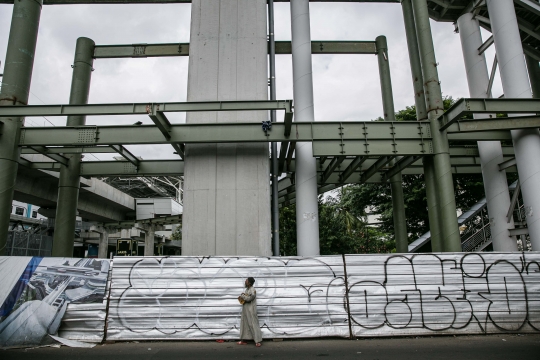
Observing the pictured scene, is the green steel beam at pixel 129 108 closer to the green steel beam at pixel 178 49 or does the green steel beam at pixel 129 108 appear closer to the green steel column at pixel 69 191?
the green steel column at pixel 69 191

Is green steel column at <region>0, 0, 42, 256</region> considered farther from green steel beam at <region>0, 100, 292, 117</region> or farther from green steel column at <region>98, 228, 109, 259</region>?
green steel column at <region>98, 228, 109, 259</region>

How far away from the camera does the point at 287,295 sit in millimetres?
7797

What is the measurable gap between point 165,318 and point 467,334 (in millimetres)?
6690

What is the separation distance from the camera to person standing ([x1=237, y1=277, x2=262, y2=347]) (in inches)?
289

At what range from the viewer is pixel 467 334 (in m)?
7.68

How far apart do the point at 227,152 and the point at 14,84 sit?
7.40 m

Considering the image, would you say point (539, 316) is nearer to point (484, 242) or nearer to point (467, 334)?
point (467, 334)

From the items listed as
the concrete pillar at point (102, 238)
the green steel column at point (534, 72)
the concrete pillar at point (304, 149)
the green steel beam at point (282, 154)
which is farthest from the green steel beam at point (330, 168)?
the concrete pillar at point (102, 238)

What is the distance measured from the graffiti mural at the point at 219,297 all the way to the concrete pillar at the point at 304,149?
3.26m

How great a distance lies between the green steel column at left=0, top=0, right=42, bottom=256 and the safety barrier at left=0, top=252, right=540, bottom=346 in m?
4.21

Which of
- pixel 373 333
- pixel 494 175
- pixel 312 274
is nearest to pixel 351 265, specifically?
pixel 312 274

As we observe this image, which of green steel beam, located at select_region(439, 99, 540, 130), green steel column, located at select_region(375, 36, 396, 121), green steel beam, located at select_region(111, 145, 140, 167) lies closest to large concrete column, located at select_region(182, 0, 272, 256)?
green steel beam, located at select_region(111, 145, 140, 167)

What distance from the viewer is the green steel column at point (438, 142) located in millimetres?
10836

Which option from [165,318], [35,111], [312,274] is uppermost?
[35,111]
